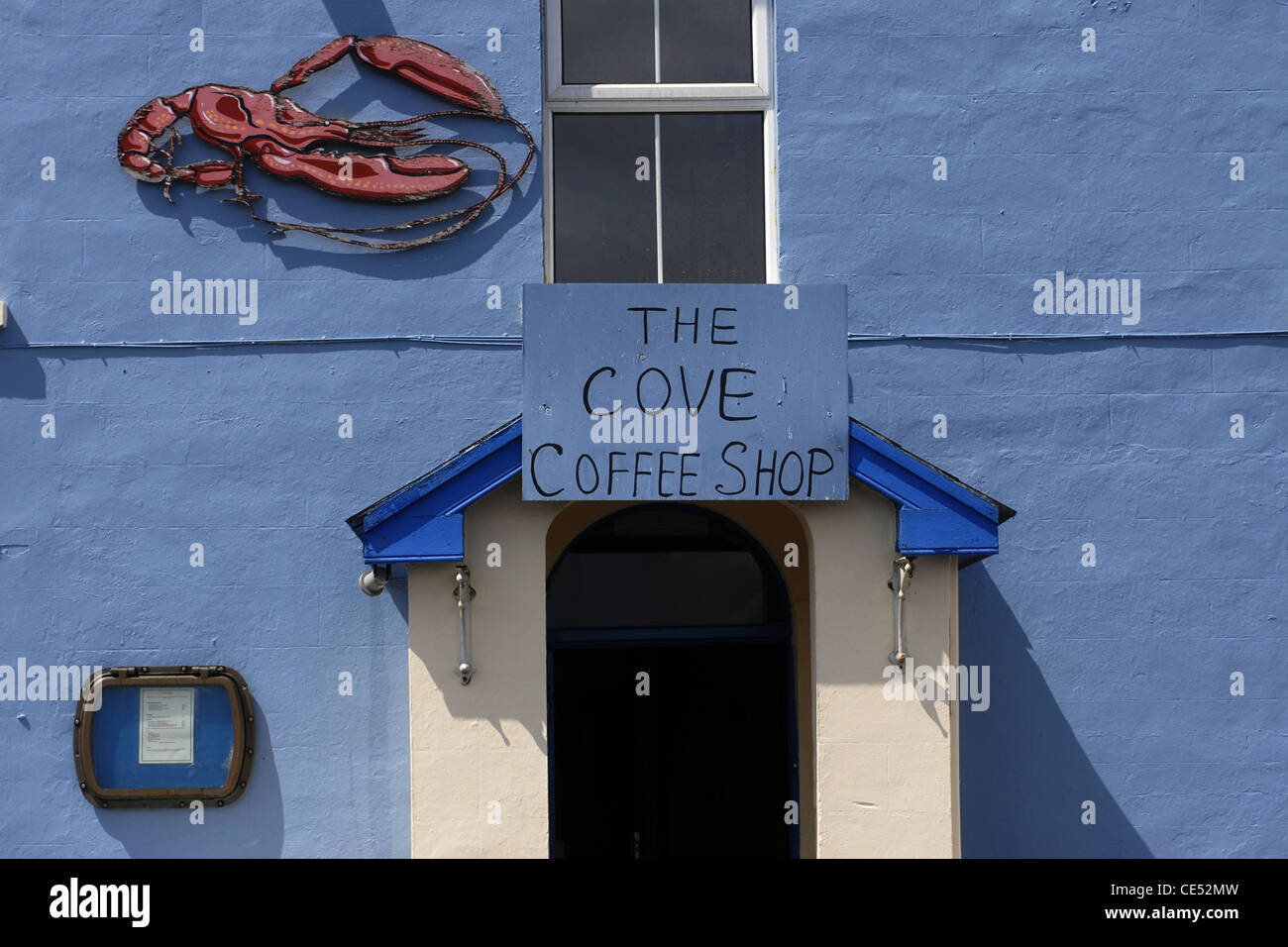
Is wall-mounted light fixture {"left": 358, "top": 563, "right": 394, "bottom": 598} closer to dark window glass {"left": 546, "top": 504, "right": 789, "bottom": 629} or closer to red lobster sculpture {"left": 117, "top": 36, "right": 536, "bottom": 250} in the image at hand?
dark window glass {"left": 546, "top": 504, "right": 789, "bottom": 629}

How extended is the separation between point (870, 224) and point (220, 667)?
4.08 meters

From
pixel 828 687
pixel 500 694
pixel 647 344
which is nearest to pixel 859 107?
pixel 647 344

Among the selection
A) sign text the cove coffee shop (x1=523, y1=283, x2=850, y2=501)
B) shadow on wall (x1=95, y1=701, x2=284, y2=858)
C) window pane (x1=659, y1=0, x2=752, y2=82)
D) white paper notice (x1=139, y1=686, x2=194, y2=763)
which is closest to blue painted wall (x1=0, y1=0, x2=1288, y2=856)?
shadow on wall (x1=95, y1=701, x2=284, y2=858)

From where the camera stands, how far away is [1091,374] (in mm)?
7586

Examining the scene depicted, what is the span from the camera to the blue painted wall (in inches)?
290

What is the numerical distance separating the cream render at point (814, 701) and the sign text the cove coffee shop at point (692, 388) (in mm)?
311

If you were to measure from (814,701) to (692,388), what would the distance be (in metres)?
1.56

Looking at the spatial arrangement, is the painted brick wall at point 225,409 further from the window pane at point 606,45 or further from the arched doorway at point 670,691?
the arched doorway at point 670,691

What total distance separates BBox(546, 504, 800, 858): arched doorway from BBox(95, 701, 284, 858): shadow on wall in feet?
4.83

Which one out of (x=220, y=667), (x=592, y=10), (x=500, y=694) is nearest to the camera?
(x=500, y=694)

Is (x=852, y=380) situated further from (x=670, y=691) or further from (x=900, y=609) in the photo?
(x=670, y=691)

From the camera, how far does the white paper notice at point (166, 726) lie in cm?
728

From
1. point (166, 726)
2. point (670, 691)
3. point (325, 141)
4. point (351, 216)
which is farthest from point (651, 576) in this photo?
point (325, 141)

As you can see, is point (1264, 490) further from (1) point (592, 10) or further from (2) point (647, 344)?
(1) point (592, 10)
